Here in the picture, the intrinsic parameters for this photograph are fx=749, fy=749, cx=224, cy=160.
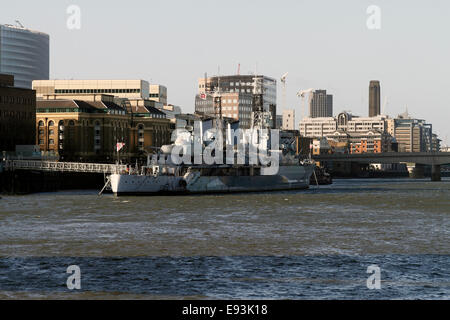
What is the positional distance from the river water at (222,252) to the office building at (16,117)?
213 feet

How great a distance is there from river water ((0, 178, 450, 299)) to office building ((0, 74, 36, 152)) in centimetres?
6492

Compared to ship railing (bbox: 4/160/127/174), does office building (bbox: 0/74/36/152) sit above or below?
above

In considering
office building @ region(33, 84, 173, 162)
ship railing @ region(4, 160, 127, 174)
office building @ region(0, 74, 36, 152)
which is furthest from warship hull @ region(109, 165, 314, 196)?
office building @ region(0, 74, 36, 152)

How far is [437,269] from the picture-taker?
3841 centimetres

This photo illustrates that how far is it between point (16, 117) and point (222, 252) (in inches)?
4190

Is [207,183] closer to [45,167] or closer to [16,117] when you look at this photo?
[45,167]

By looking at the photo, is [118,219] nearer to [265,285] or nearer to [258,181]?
[265,285]

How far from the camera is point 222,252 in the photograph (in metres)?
44.9

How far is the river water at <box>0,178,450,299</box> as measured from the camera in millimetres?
33250

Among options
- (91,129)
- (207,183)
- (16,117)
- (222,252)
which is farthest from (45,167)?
(222,252)

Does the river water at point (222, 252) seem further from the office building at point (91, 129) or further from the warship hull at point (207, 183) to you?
Answer: the office building at point (91, 129)

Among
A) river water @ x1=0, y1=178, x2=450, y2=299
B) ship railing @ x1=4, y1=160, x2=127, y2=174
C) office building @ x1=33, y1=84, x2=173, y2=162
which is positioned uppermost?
office building @ x1=33, y1=84, x2=173, y2=162

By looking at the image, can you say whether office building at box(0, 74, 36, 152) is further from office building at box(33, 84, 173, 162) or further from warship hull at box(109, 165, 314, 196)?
warship hull at box(109, 165, 314, 196)

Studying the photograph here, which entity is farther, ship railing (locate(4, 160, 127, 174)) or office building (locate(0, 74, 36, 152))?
office building (locate(0, 74, 36, 152))
